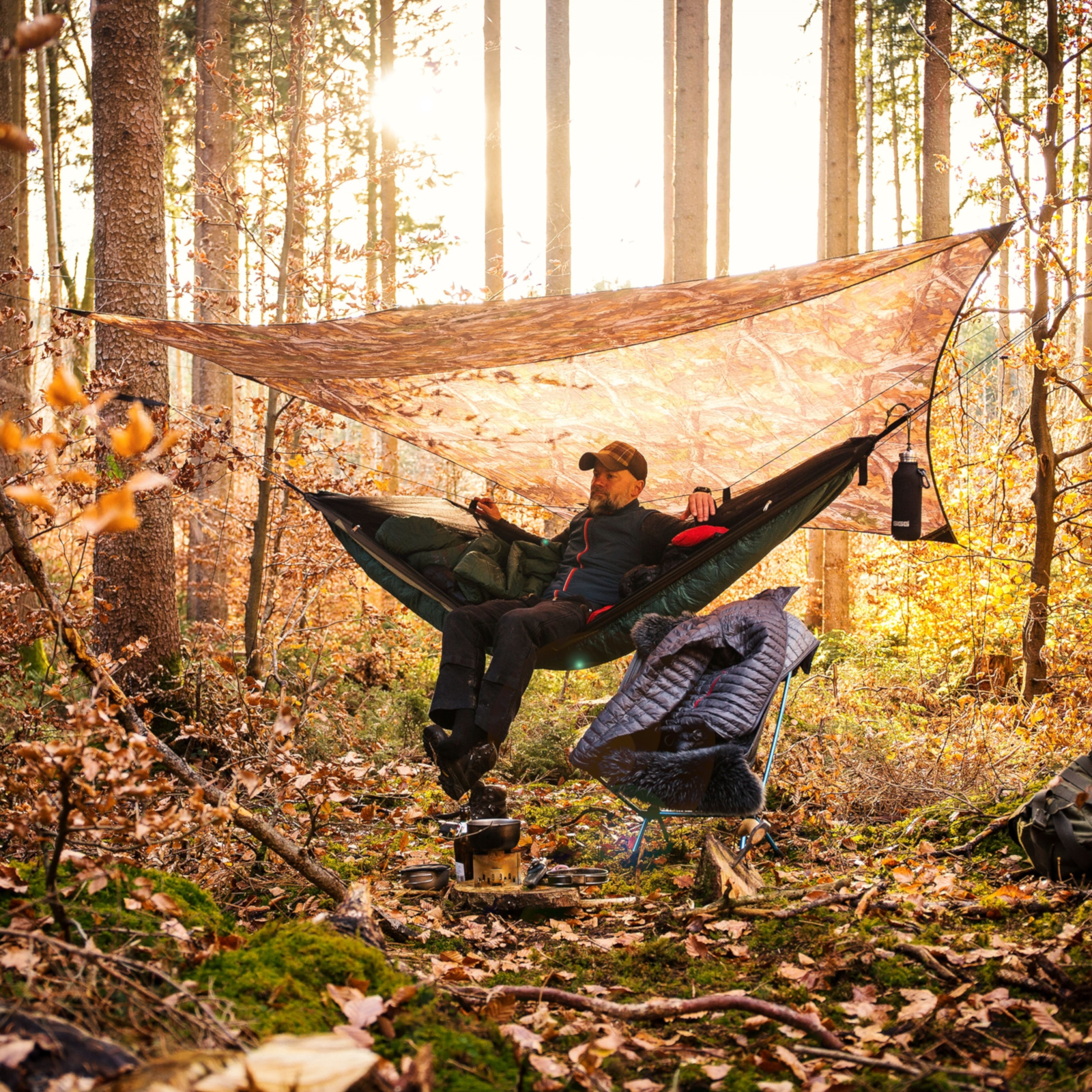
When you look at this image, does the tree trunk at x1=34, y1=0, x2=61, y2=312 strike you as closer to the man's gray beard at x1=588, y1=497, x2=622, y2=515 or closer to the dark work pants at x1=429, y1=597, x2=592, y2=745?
the man's gray beard at x1=588, y1=497, x2=622, y2=515

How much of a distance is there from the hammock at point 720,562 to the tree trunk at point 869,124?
23.1 feet

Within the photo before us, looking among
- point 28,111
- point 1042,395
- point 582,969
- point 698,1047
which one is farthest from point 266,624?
point 28,111

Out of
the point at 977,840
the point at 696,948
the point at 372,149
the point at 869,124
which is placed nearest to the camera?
the point at 696,948

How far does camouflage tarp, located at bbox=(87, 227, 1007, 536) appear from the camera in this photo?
7.91 feet

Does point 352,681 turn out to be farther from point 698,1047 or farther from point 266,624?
point 698,1047

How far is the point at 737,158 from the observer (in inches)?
376

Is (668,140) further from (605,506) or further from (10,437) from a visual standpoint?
(10,437)

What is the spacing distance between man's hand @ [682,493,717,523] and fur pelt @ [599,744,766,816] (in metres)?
0.90

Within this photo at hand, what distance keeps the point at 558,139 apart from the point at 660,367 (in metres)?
3.45

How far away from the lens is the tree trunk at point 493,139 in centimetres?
682

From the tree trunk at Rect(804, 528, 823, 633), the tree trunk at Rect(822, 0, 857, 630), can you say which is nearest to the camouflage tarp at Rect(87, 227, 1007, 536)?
the tree trunk at Rect(822, 0, 857, 630)

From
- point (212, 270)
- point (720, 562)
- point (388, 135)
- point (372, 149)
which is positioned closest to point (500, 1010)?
point (720, 562)

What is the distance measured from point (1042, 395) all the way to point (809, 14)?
21.8 ft

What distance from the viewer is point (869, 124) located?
31.2 ft
